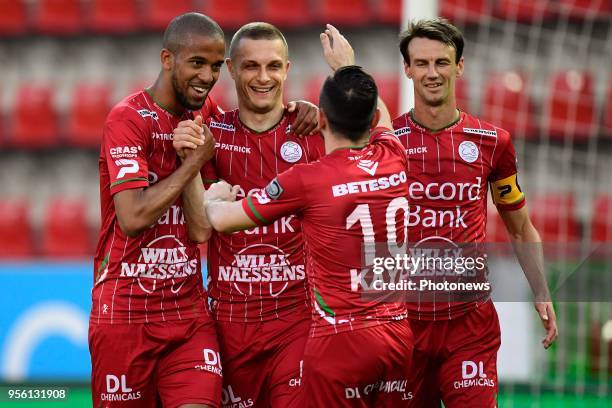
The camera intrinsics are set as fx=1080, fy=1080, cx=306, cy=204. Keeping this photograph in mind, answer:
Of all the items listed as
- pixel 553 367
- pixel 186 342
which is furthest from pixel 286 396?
pixel 553 367

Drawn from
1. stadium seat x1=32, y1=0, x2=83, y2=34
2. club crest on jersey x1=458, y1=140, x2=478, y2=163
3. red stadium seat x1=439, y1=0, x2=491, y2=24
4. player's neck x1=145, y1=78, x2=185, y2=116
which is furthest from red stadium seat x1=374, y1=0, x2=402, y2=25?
player's neck x1=145, y1=78, x2=185, y2=116

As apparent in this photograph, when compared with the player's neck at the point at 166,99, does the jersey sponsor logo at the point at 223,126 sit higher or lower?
lower

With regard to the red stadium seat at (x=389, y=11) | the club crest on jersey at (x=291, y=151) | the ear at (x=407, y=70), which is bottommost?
the club crest on jersey at (x=291, y=151)

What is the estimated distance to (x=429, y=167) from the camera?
5.21m

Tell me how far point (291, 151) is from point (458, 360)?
50.0 inches

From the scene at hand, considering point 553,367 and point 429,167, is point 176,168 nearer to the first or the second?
point 429,167

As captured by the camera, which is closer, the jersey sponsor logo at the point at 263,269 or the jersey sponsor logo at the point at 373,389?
the jersey sponsor logo at the point at 373,389

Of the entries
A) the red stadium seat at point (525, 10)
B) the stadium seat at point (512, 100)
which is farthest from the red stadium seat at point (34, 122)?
the red stadium seat at point (525, 10)

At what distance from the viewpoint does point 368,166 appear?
14.8 feet

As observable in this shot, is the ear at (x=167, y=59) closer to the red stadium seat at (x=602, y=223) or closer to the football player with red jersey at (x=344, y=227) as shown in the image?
the football player with red jersey at (x=344, y=227)

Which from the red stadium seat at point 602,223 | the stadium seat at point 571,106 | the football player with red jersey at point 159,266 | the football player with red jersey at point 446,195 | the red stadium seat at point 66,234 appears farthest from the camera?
the red stadium seat at point 66,234

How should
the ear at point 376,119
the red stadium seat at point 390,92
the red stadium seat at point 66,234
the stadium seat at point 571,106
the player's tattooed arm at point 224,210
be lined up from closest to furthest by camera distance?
the player's tattooed arm at point 224,210 < the ear at point 376,119 < the stadium seat at point 571,106 < the red stadium seat at point 390,92 < the red stadium seat at point 66,234

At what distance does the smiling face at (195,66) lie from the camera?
4832 mm

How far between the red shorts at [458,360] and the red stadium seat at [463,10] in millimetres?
4145
